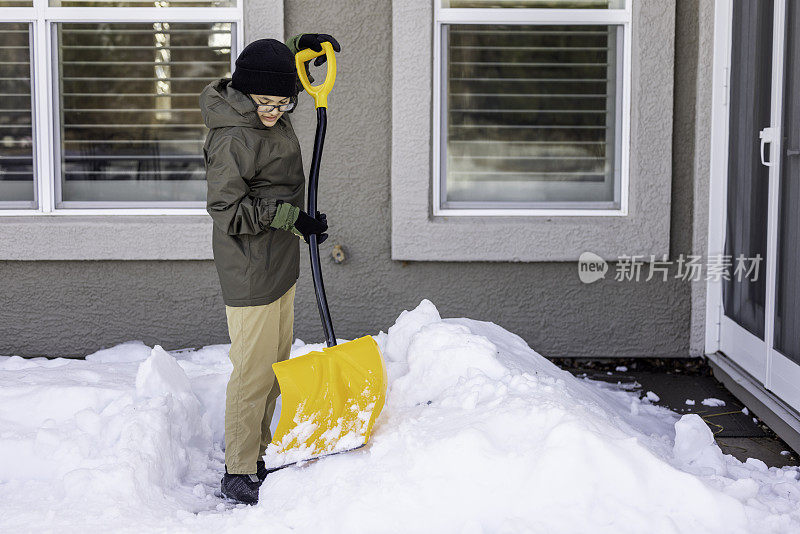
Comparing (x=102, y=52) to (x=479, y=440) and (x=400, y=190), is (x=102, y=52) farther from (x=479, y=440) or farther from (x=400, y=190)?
(x=479, y=440)

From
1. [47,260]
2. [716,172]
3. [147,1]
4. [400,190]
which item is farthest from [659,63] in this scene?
[47,260]

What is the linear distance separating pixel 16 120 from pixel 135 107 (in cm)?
71

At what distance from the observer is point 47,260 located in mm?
5465

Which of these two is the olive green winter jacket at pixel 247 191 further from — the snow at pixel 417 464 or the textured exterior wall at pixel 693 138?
the textured exterior wall at pixel 693 138

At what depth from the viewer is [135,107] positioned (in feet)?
18.3

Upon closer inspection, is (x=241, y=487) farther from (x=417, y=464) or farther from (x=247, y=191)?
(x=247, y=191)

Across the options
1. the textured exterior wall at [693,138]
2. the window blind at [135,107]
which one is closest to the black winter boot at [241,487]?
the window blind at [135,107]

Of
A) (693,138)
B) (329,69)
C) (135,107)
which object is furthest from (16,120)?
(693,138)

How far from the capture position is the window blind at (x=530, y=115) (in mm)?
5566

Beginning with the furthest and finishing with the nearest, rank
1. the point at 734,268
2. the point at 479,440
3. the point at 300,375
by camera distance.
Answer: the point at 734,268 → the point at 300,375 → the point at 479,440

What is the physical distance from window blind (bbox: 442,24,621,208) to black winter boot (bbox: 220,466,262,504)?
251 cm

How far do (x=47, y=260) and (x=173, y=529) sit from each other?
9.15 ft

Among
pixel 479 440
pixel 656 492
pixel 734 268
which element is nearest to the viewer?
pixel 656 492

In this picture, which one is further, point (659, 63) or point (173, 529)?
point (659, 63)
